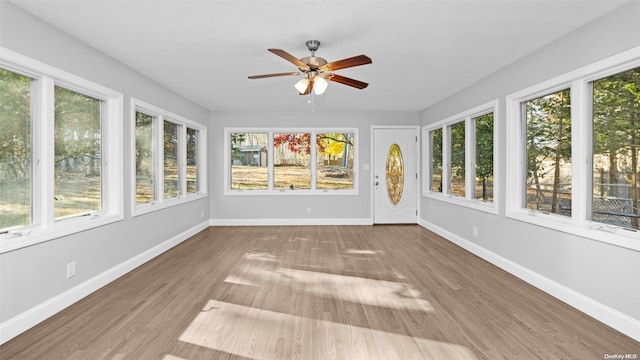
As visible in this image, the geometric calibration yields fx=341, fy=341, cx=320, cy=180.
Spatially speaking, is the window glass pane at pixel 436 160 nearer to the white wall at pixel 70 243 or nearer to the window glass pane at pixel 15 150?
the white wall at pixel 70 243

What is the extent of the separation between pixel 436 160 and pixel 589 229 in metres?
3.67

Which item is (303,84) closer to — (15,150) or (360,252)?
(15,150)

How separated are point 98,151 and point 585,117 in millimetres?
4806

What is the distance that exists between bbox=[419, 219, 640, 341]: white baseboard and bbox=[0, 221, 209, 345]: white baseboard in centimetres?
438

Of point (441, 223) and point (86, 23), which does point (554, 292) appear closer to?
point (441, 223)

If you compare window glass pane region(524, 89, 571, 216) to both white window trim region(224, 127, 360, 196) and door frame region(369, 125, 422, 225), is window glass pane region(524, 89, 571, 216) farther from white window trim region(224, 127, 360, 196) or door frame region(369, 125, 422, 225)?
white window trim region(224, 127, 360, 196)

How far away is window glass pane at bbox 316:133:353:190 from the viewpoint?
718 cm

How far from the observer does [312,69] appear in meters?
3.25

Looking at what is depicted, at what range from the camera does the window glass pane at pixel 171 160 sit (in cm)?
524

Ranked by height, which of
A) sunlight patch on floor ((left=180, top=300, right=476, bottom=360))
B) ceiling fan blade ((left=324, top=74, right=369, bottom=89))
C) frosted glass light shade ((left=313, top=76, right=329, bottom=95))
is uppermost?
ceiling fan blade ((left=324, top=74, right=369, bottom=89))

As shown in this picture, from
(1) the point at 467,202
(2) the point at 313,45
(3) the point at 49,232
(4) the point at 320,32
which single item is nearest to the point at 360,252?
(1) the point at 467,202

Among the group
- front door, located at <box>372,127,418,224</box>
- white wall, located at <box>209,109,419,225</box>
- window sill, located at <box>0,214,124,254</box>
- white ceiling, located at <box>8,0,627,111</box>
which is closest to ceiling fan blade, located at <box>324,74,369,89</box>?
white ceiling, located at <box>8,0,627,111</box>

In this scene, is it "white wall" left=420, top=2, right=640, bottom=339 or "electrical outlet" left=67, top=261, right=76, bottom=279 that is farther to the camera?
"electrical outlet" left=67, top=261, right=76, bottom=279

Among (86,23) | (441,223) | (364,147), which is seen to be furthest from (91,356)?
(364,147)
